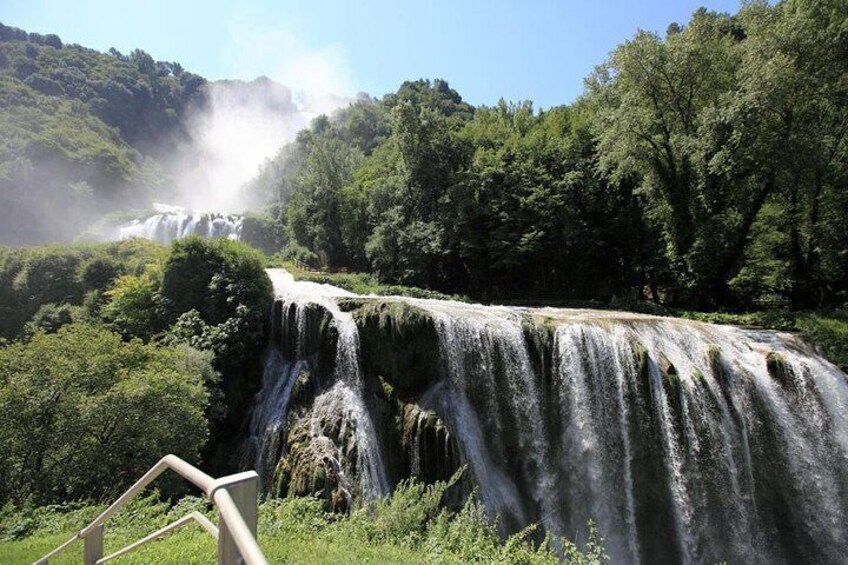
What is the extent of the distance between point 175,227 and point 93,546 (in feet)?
173

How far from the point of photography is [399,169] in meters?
34.3

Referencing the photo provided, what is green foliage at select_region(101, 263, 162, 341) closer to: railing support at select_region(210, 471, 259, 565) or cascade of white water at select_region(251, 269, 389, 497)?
cascade of white water at select_region(251, 269, 389, 497)

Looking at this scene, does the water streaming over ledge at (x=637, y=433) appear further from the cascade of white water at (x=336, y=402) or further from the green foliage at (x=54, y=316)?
the green foliage at (x=54, y=316)

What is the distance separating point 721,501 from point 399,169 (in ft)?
94.6

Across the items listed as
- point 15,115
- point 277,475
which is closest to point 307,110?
point 15,115

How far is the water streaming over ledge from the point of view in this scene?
12133 millimetres

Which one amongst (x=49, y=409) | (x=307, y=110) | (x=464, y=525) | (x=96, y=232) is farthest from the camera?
(x=307, y=110)

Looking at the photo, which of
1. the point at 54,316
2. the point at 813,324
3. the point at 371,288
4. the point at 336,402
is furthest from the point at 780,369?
the point at 54,316

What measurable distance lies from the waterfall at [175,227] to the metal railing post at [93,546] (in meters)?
47.7

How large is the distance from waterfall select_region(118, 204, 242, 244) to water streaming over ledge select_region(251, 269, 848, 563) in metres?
40.8

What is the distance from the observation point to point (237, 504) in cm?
201

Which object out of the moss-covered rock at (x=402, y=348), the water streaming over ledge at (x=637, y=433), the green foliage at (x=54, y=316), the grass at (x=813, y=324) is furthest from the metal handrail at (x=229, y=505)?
the green foliage at (x=54, y=316)

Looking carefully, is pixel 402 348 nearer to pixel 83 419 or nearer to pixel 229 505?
pixel 83 419

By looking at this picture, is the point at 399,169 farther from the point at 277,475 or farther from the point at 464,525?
the point at 464,525
